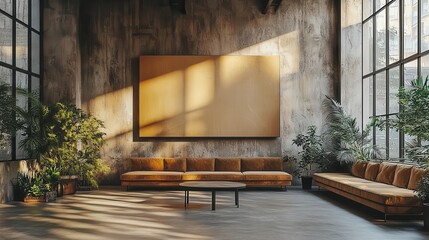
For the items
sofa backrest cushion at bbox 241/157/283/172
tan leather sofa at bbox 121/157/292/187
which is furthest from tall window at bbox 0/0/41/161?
sofa backrest cushion at bbox 241/157/283/172

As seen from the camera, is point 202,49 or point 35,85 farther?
point 202,49

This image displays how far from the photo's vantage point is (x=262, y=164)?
43.4 feet

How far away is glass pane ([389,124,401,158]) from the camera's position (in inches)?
422

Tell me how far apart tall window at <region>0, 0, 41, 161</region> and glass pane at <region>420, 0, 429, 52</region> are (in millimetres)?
8185

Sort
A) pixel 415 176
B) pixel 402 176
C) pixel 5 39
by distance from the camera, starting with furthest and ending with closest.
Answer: pixel 5 39
pixel 402 176
pixel 415 176

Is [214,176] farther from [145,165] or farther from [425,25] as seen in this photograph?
[425,25]

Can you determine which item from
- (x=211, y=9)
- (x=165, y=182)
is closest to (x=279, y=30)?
(x=211, y=9)

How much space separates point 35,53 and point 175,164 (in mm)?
→ 4384

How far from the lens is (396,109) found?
1069 centimetres

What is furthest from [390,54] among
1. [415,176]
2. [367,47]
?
[415,176]

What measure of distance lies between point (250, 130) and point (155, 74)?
2866 mm

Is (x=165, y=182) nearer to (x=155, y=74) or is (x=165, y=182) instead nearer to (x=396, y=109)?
(x=155, y=74)

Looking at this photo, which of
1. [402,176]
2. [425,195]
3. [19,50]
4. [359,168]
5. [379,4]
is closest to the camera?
[425,195]

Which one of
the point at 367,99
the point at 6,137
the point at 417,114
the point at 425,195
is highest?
the point at 367,99
